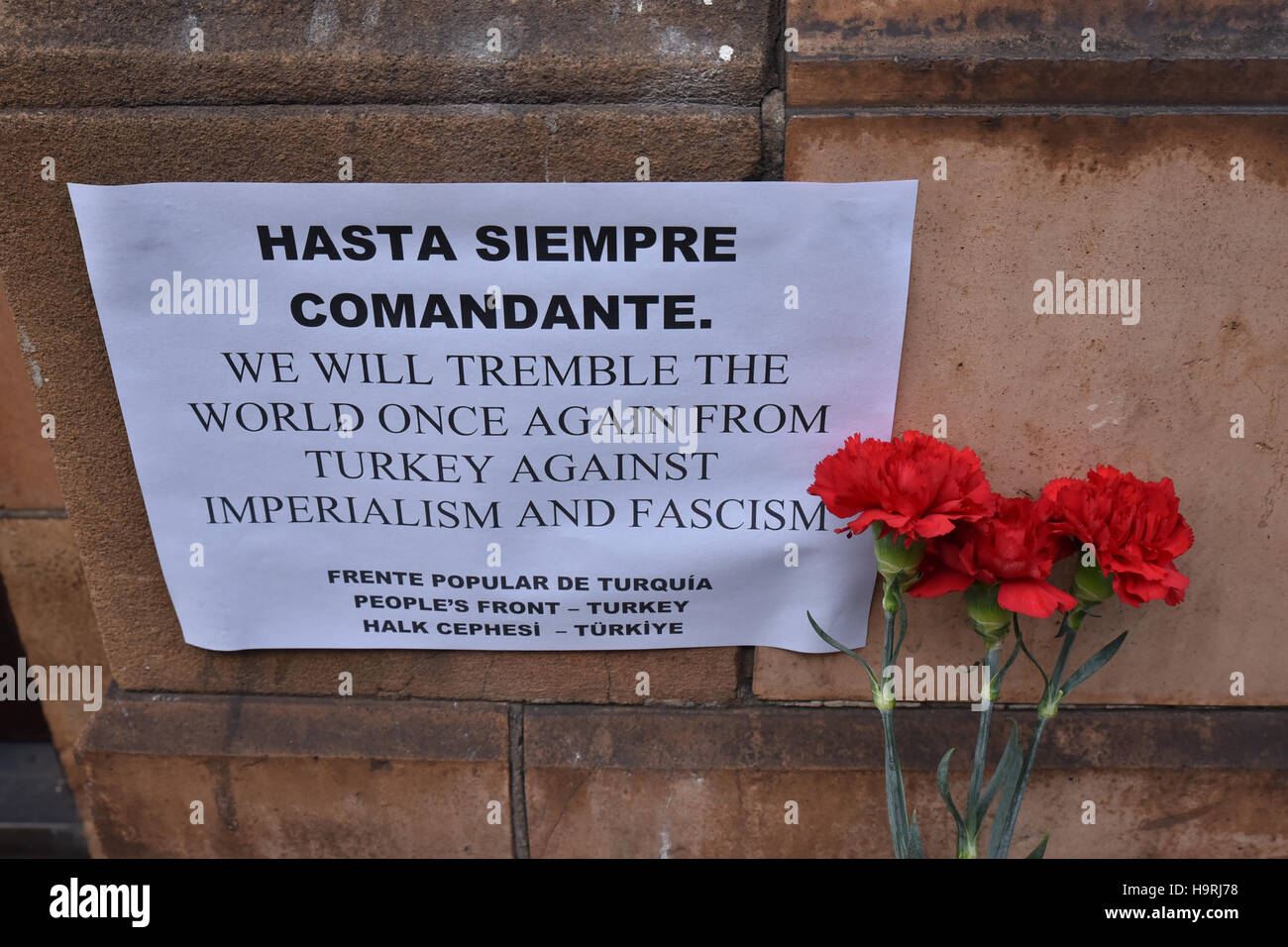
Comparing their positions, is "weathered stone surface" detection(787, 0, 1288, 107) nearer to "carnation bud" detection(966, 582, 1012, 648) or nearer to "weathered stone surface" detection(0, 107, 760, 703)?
"weathered stone surface" detection(0, 107, 760, 703)

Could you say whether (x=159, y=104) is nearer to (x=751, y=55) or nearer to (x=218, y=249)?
(x=218, y=249)

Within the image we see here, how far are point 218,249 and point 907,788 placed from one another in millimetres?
1775

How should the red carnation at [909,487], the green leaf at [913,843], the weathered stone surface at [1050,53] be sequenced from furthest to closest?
the green leaf at [913,843] → the weathered stone surface at [1050,53] → the red carnation at [909,487]

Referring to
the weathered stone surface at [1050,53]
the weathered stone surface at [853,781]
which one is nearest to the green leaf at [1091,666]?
the weathered stone surface at [853,781]

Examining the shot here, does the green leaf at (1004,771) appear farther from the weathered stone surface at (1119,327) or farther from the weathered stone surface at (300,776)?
the weathered stone surface at (300,776)

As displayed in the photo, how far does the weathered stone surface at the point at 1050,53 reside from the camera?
59.5 inches

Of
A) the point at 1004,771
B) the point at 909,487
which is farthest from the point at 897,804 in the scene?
the point at 909,487

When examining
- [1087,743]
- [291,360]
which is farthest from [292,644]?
[1087,743]

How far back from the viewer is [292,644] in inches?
76.8

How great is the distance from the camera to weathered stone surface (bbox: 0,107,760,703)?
5.18 feet

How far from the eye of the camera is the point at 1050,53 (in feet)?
4.97

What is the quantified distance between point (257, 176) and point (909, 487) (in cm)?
127

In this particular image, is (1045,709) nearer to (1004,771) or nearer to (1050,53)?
(1004,771)
